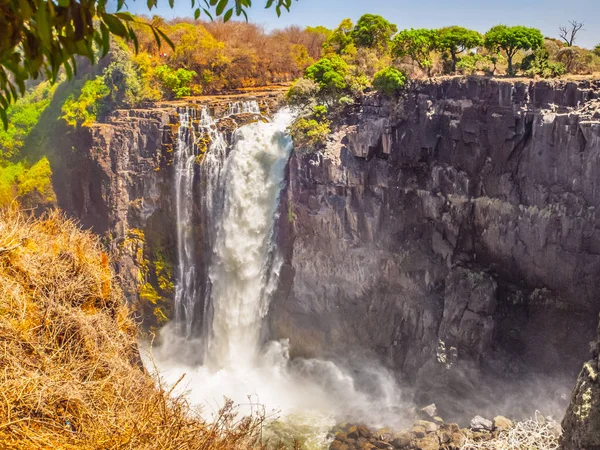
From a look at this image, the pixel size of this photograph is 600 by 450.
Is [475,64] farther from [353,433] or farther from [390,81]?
[353,433]

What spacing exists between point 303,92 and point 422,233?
26.0ft

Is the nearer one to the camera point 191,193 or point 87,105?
point 191,193

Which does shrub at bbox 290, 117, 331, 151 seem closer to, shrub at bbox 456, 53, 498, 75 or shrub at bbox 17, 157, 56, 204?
shrub at bbox 456, 53, 498, 75

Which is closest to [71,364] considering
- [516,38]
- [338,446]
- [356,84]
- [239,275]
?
[338,446]

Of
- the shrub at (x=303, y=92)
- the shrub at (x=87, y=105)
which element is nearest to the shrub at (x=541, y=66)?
the shrub at (x=303, y=92)

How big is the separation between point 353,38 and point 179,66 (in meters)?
10.5

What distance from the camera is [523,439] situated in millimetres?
16156

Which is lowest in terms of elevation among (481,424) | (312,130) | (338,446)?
(338,446)

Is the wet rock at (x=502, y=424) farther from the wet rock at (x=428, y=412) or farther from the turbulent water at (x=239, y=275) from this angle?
the turbulent water at (x=239, y=275)

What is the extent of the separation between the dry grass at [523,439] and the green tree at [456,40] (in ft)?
46.5

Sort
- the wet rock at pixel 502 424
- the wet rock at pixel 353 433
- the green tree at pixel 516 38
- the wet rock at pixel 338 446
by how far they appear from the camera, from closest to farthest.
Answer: the wet rock at pixel 502 424 < the wet rock at pixel 338 446 < the wet rock at pixel 353 433 < the green tree at pixel 516 38

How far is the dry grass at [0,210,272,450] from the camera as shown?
700cm

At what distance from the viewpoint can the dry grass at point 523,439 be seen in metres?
15.8

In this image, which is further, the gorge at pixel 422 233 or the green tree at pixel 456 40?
the green tree at pixel 456 40
